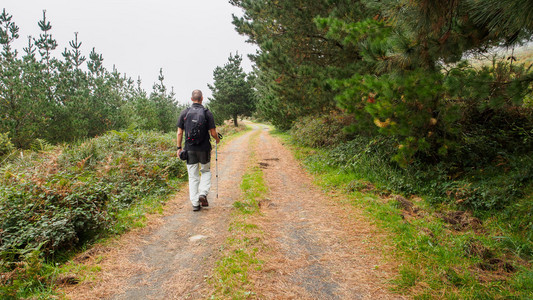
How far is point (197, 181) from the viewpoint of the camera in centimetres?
498

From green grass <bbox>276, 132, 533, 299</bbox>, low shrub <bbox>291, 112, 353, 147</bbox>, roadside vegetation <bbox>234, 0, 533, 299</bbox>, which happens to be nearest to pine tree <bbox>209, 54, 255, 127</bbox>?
low shrub <bbox>291, 112, 353, 147</bbox>

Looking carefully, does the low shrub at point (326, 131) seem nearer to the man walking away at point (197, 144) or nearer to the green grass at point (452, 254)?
the green grass at point (452, 254)

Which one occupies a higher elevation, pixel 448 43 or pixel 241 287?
pixel 448 43

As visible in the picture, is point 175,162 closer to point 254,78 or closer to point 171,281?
point 171,281

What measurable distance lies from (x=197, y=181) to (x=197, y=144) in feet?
2.50

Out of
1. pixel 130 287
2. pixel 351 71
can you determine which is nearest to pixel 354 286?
pixel 130 287

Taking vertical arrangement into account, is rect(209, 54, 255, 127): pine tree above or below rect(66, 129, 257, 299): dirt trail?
above

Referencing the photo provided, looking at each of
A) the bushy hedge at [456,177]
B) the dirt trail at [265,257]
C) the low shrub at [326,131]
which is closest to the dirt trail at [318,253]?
the dirt trail at [265,257]

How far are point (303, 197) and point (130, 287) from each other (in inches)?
157

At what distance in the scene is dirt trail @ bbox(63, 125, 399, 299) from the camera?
252 centimetres

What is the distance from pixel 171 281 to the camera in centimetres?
269

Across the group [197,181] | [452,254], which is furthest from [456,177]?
[197,181]

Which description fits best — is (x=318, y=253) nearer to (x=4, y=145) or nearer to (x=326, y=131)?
(x=326, y=131)

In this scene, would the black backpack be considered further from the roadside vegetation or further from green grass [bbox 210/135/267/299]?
the roadside vegetation
